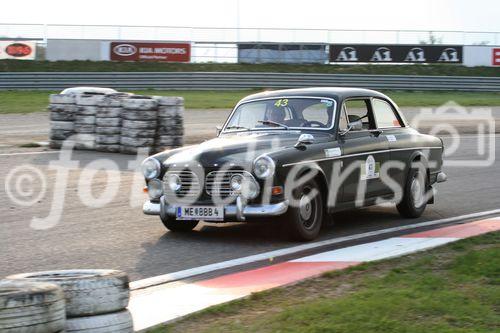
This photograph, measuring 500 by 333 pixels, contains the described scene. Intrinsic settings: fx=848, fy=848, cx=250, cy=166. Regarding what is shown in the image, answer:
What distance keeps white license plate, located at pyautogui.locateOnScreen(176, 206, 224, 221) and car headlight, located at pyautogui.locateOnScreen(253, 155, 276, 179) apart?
0.48 m

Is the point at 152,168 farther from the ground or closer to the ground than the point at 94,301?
farther from the ground

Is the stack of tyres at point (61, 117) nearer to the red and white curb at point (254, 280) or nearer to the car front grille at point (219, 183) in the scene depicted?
the car front grille at point (219, 183)

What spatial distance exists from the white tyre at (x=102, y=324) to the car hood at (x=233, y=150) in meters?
3.39

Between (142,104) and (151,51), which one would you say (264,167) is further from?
(151,51)

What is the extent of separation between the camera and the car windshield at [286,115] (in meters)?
8.85

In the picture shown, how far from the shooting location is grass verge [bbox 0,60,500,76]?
126 ft

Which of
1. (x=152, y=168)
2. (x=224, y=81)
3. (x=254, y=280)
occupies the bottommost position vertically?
(x=254, y=280)

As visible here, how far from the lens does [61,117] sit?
16203mm

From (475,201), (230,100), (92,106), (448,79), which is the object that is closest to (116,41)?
(230,100)

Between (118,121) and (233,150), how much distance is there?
26.4ft

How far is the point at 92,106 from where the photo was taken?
52.0 feet

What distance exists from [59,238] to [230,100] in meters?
23.0

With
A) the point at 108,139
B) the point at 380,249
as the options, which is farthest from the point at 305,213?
the point at 108,139

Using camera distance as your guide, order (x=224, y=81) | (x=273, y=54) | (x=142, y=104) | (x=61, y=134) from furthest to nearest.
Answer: (x=273, y=54)
(x=224, y=81)
(x=61, y=134)
(x=142, y=104)
